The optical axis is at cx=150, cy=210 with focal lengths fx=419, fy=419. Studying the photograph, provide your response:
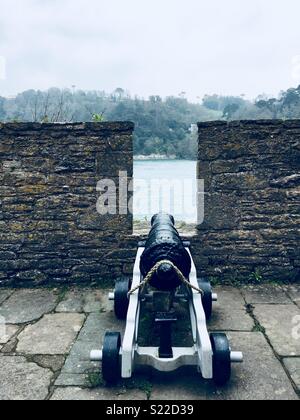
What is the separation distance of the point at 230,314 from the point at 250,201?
1296 millimetres

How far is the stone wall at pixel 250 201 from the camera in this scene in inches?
172

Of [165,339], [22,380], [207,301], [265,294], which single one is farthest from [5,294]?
[265,294]

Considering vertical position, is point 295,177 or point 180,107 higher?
point 180,107

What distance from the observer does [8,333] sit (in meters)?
3.43

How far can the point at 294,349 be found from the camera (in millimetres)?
3102

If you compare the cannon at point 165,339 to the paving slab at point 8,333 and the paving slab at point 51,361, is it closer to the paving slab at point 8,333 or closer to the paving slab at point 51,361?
the paving slab at point 51,361

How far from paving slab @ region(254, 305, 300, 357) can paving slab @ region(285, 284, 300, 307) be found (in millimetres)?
193

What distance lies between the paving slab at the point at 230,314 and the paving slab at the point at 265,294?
0.09 m

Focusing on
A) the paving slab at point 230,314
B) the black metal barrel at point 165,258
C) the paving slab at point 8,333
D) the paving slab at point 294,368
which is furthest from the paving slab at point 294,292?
the paving slab at point 8,333

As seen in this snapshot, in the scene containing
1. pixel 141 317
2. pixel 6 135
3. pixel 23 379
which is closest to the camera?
pixel 23 379

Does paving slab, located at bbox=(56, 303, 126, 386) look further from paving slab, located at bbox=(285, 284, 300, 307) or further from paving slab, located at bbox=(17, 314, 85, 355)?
paving slab, located at bbox=(285, 284, 300, 307)
